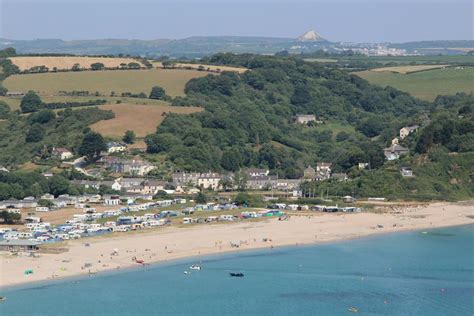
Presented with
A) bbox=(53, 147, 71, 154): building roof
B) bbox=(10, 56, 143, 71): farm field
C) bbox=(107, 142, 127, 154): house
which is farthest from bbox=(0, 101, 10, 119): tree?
bbox=(10, 56, 143, 71): farm field

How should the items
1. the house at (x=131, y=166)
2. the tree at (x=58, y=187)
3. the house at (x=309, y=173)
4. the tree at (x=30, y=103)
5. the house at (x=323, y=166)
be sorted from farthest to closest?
the tree at (x=30, y=103)
the house at (x=323, y=166)
the house at (x=309, y=173)
the house at (x=131, y=166)
the tree at (x=58, y=187)

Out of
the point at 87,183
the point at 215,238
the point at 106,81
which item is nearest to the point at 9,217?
the point at 215,238

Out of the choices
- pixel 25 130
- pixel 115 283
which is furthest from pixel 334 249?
pixel 25 130

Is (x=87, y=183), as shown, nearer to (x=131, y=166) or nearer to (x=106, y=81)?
(x=131, y=166)

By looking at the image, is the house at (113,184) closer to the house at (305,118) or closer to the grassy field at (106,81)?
the grassy field at (106,81)

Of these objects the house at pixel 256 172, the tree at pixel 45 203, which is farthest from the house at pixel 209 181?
the tree at pixel 45 203

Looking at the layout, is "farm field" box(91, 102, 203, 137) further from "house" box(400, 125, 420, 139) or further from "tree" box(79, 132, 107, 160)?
"house" box(400, 125, 420, 139)

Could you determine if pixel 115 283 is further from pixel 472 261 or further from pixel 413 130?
pixel 413 130
